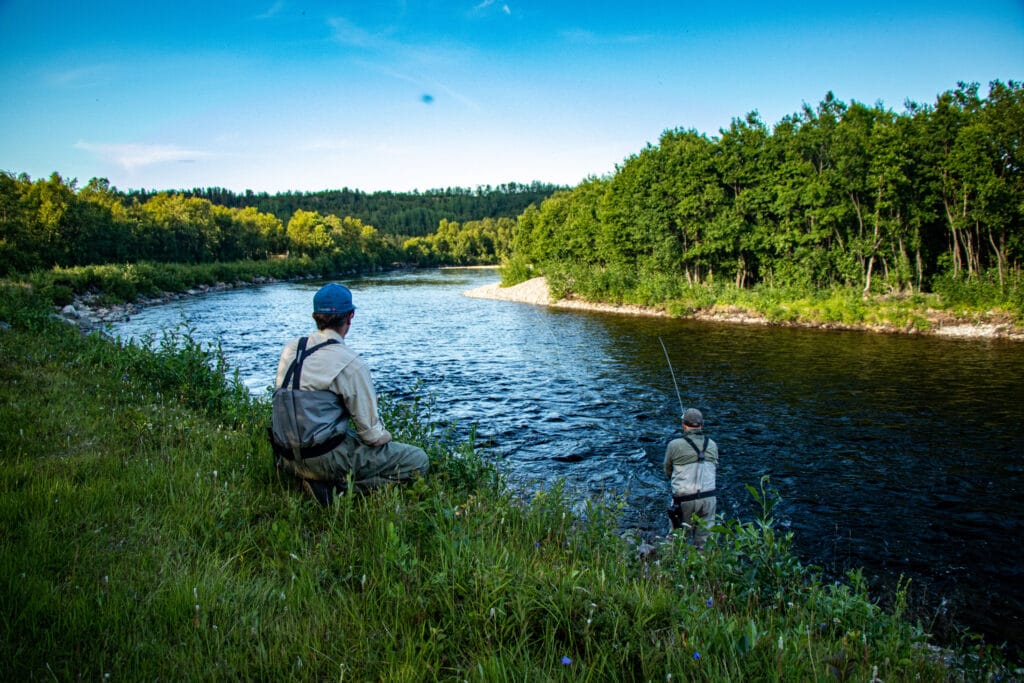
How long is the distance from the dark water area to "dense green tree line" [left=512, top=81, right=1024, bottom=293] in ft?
27.1

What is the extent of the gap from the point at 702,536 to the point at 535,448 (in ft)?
18.9

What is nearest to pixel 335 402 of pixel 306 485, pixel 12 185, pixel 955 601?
pixel 306 485

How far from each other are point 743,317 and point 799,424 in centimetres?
2403

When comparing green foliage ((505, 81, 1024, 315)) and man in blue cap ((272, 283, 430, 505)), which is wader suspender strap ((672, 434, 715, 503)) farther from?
green foliage ((505, 81, 1024, 315))

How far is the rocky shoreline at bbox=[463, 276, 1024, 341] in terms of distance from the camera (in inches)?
1100

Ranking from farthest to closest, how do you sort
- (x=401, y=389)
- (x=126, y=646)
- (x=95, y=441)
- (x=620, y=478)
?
(x=401, y=389)
(x=620, y=478)
(x=95, y=441)
(x=126, y=646)

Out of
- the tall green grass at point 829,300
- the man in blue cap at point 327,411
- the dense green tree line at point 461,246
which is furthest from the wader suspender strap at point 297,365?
the dense green tree line at point 461,246

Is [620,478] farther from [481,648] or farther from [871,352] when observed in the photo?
[871,352]

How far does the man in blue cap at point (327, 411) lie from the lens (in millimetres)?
5168

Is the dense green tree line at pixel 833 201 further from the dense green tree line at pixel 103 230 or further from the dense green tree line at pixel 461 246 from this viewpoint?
the dense green tree line at pixel 461 246

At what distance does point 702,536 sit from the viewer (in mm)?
8102

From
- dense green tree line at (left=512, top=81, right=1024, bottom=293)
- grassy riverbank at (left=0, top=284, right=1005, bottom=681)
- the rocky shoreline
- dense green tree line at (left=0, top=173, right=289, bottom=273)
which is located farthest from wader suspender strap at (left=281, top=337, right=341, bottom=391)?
dense green tree line at (left=0, top=173, right=289, bottom=273)

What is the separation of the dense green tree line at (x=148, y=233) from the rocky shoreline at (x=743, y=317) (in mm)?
42744

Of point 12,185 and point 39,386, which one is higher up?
point 12,185
